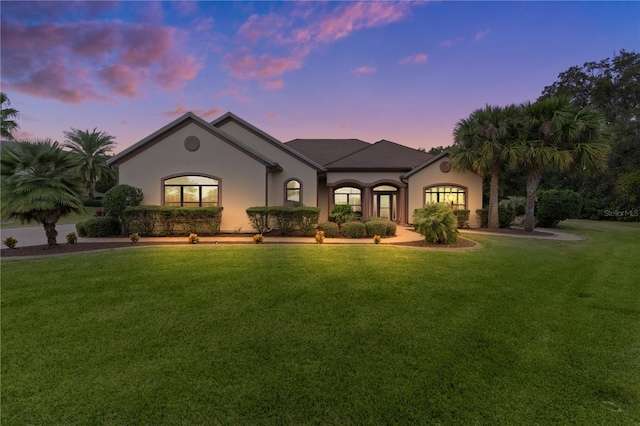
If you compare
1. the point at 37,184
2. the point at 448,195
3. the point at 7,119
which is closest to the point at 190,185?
the point at 37,184

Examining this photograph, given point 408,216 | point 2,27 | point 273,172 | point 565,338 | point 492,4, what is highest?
point 492,4

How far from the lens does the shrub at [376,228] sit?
536 inches

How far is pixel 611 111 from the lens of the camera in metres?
29.4

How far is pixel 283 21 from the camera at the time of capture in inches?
539

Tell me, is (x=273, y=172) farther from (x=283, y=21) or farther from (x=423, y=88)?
(x=423, y=88)

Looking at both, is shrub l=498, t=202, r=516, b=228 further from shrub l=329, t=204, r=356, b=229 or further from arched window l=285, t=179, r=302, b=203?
arched window l=285, t=179, r=302, b=203

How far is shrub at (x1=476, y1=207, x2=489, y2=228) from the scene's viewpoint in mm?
19094

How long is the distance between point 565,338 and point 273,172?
15.2 metres

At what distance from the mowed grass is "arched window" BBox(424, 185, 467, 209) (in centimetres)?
1276

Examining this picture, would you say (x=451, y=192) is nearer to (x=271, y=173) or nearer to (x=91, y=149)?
(x=271, y=173)

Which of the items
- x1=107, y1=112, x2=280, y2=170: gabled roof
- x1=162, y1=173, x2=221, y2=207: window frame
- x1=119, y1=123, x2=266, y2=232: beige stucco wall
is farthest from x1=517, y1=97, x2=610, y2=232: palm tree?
x1=162, y1=173, x2=221, y2=207: window frame

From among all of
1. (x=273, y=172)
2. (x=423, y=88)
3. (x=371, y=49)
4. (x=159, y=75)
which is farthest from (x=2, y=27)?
(x=423, y=88)

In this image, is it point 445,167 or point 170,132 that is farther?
point 445,167

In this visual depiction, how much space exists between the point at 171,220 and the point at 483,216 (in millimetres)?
18331
